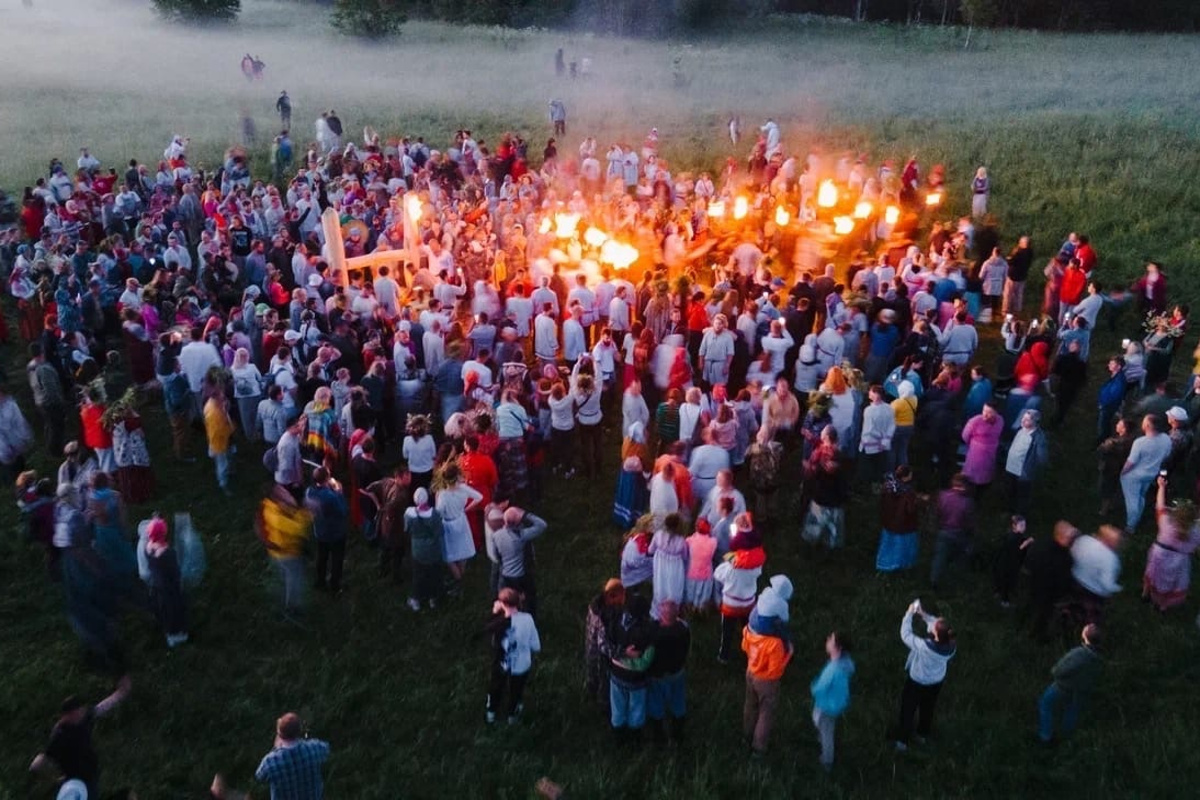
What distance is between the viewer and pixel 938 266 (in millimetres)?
14438

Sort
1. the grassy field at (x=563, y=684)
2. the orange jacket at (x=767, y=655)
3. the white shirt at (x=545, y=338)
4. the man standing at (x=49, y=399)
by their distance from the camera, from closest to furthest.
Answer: the orange jacket at (x=767, y=655), the grassy field at (x=563, y=684), the man standing at (x=49, y=399), the white shirt at (x=545, y=338)

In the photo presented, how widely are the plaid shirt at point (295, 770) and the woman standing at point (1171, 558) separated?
7701mm

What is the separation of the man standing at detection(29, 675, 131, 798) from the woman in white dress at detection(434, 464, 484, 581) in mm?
3424

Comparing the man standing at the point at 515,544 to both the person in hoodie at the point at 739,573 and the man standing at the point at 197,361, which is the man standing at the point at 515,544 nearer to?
the person in hoodie at the point at 739,573

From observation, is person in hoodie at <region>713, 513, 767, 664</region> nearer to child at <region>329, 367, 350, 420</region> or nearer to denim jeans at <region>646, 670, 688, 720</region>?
denim jeans at <region>646, 670, 688, 720</region>

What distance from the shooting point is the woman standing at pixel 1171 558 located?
8.60m

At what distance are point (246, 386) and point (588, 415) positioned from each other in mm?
4187

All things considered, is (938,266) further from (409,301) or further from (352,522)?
(352,522)

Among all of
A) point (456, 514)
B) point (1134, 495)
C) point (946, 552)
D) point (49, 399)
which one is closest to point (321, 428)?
point (456, 514)

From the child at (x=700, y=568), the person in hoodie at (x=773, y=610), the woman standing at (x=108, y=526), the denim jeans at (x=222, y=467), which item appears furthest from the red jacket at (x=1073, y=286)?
the woman standing at (x=108, y=526)

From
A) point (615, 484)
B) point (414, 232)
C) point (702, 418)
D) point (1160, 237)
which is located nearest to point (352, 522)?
point (615, 484)

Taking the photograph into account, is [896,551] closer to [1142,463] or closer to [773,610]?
[1142,463]

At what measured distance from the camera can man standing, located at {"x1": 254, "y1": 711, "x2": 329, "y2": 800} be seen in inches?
230

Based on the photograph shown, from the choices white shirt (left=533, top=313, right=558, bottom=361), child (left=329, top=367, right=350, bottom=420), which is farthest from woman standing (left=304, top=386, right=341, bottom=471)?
white shirt (left=533, top=313, right=558, bottom=361)
